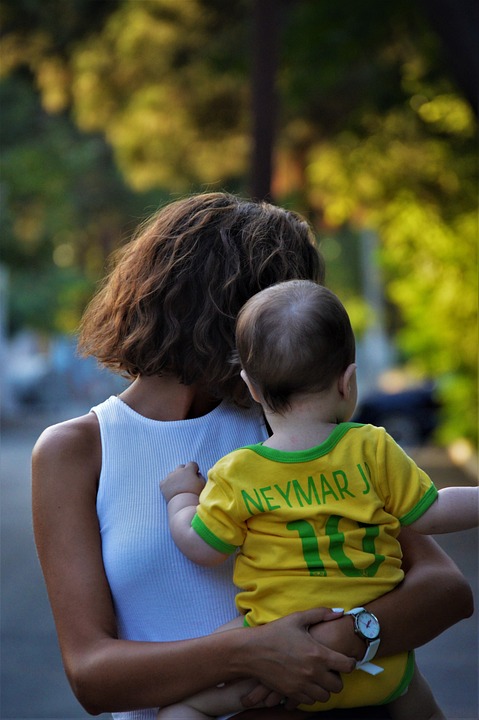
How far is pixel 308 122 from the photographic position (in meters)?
16.4

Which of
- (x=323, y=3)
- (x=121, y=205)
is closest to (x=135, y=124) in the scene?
(x=323, y=3)

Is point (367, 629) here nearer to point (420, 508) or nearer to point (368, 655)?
point (368, 655)

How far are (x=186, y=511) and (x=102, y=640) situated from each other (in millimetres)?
295

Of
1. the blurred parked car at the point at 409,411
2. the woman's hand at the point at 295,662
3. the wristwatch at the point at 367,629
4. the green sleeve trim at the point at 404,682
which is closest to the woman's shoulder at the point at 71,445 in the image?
the woman's hand at the point at 295,662

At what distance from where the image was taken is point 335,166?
13.6 meters

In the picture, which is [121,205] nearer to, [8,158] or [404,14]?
[8,158]

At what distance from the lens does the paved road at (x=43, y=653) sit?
6.04 meters

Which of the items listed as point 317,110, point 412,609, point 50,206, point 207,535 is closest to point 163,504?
point 207,535

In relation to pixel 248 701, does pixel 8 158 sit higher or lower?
lower

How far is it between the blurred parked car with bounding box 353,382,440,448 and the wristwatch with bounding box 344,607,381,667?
17.5 meters

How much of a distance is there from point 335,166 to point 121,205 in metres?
24.1

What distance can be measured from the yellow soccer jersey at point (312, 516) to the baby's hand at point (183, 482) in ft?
0.17

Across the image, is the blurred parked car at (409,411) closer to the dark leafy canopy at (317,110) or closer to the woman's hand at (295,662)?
the dark leafy canopy at (317,110)

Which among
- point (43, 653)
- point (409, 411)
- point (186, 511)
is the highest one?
point (186, 511)
